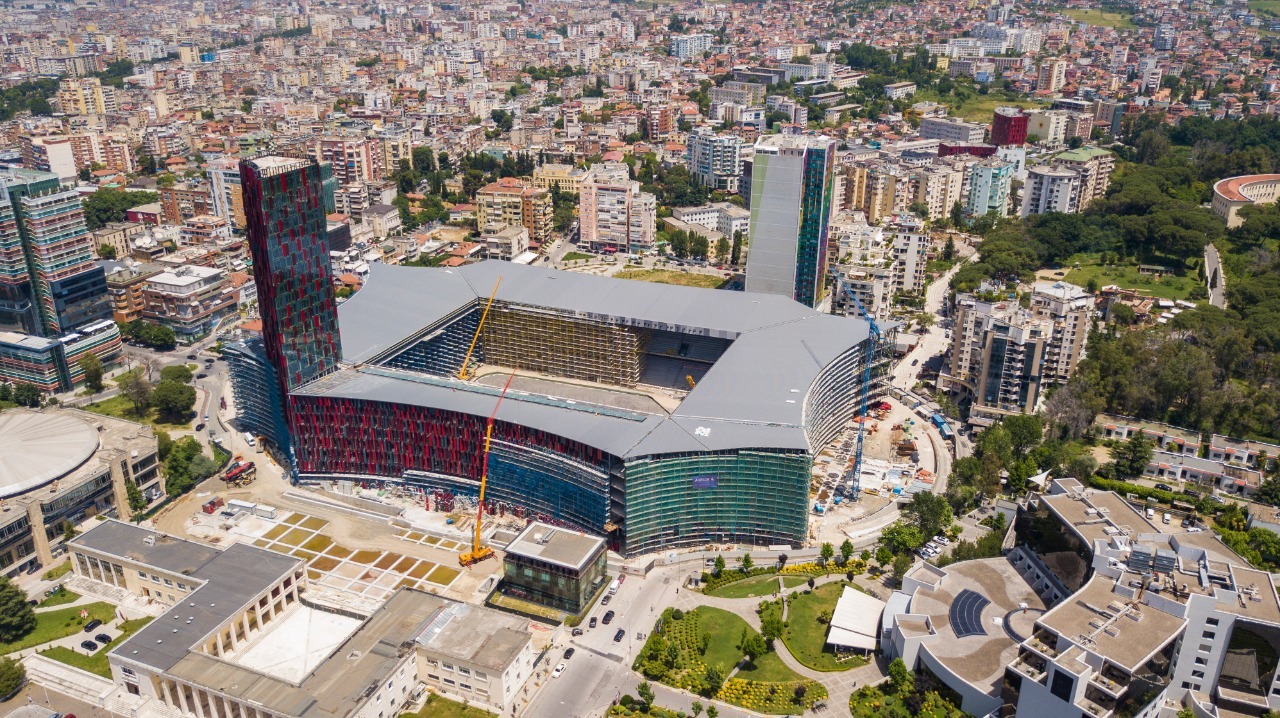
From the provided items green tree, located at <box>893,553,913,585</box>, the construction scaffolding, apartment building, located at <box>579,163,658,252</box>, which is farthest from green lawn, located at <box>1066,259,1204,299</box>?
green tree, located at <box>893,553,913,585</box>

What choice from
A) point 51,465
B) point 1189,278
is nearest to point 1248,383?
point 1189,278

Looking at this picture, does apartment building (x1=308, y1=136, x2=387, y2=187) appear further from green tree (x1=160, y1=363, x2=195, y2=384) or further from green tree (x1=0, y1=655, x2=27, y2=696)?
green tree (x1=0, y1=655, x2=27, y2=696)

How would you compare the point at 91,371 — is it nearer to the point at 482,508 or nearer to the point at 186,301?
the point at 186,301

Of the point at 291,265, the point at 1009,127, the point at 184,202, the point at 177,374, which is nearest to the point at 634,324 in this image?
the point at 291,265

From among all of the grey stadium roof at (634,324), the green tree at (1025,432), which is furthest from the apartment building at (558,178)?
the green tree at (1025,432)

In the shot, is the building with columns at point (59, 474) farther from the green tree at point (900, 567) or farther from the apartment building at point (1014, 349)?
the apartment building at point (1014, 349)

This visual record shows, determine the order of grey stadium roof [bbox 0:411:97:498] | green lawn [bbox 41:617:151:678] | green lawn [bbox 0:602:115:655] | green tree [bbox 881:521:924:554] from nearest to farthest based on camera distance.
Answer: green lawn [bbox 41:617:151:678] → green lawn [bbox 0:602:115:655] → green tree [bbox 881:521:924:554] → grey stadium roof [bbox 0:411:97:498]
